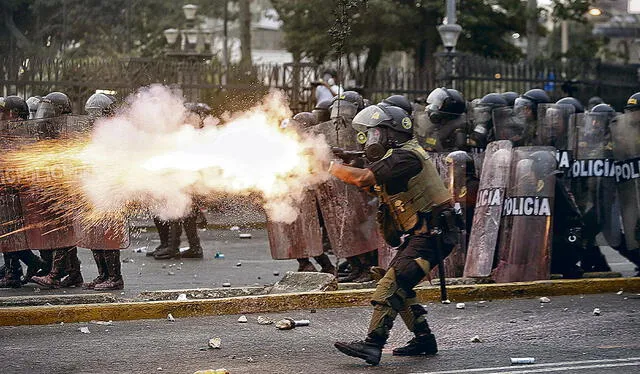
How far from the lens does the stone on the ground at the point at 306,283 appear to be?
11.0m

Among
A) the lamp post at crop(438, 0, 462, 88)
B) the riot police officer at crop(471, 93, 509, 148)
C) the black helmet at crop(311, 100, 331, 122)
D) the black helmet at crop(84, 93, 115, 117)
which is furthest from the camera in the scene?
the lamp post at crop(438, 0, 462, 88)

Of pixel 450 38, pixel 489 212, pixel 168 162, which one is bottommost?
pixel 489 212

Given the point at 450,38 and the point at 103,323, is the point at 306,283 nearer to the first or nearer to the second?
the point at 103,323

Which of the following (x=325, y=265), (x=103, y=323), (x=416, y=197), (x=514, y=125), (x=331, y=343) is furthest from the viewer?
(x=514, y=125)

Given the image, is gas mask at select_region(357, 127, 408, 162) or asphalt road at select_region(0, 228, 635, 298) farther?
asphalt road at select_region(0, 228, 635, 298)

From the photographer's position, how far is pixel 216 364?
812 centimetres

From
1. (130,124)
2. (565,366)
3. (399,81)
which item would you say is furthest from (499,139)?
(399,81)

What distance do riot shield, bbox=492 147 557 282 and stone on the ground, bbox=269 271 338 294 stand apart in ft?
5.64

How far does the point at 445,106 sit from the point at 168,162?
3.90 metres

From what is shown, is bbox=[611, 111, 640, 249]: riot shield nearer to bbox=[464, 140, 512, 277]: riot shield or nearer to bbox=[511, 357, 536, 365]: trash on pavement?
bbox=[464, 140, 512, 277]: riot shield

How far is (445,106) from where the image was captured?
515 inches

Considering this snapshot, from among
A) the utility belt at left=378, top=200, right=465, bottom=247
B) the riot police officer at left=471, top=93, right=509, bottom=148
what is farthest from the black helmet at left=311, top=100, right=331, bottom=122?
the utility belt at left=378, top=200, right=465, bottom=247

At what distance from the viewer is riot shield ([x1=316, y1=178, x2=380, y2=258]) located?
11992 mm

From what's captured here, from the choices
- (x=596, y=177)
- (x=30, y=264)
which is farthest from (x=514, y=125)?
(x=30, y=264)
